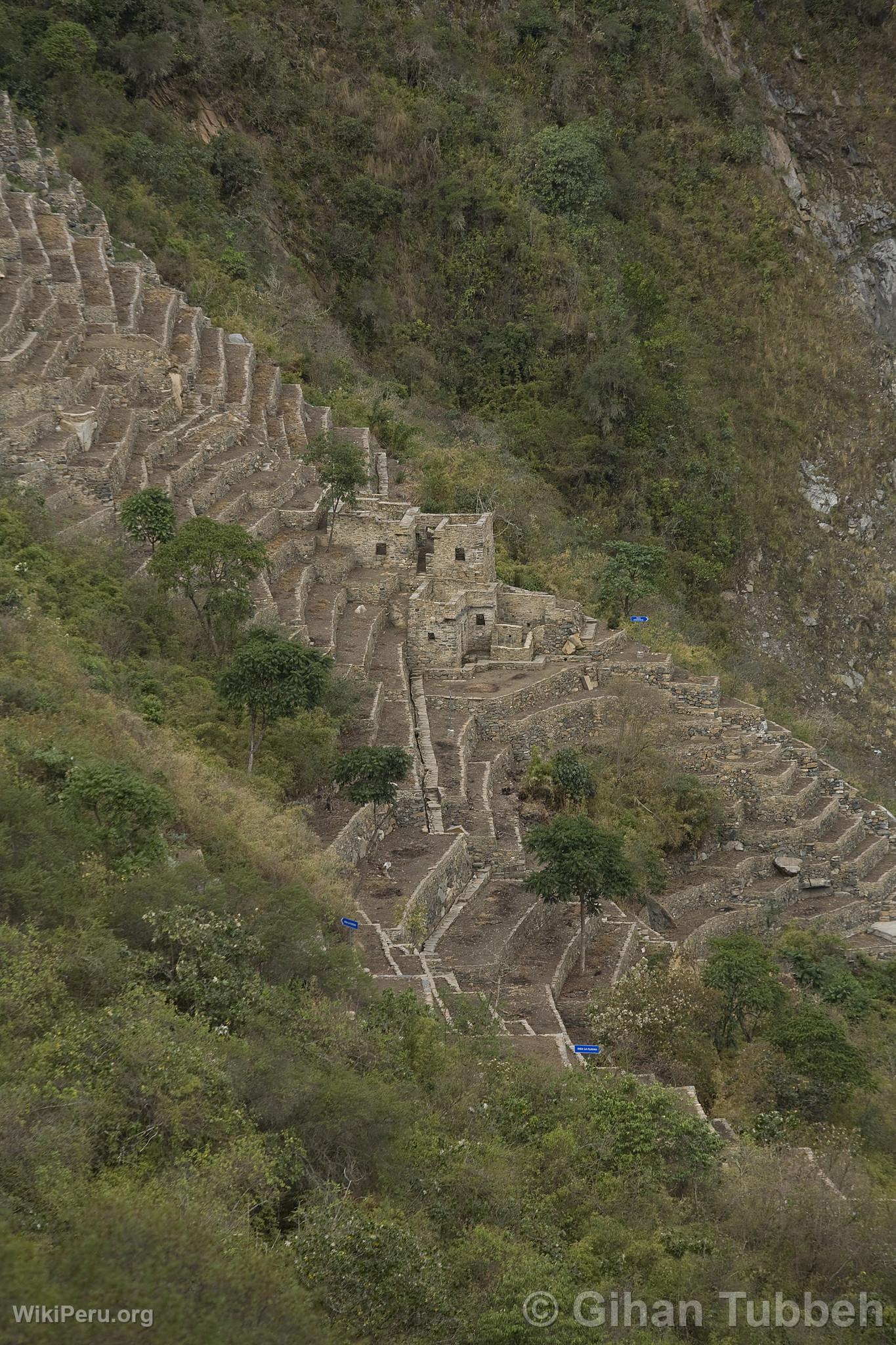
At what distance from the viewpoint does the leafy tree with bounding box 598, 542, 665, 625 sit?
31109 mm

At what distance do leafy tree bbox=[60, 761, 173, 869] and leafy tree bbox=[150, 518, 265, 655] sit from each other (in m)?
8.00

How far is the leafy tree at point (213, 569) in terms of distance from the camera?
21156mm

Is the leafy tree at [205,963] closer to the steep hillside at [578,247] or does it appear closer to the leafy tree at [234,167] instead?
the steep hillside at [578,247]

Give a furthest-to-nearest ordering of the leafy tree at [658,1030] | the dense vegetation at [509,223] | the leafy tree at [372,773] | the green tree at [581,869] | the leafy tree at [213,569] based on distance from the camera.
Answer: the dense vegetation at [509,223], the leafy tree at [213,569], the leafy tree at [372,773], the green tree at [581,869], the leafy tree at [658,1030]

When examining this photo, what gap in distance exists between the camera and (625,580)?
31250mm

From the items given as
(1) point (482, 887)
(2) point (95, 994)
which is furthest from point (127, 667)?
(2) point (95, 994)

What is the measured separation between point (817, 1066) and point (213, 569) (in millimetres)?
11119

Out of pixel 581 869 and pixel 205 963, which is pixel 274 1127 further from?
pixel 581 869

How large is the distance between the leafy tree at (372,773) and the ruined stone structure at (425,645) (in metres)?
0.35

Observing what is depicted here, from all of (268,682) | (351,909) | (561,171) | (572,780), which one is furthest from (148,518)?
(561,171)

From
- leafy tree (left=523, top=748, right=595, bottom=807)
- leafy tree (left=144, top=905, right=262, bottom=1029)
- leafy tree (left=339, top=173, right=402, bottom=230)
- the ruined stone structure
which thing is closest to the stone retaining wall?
the ruined stone structure

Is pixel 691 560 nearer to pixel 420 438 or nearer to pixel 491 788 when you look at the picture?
pixel 420 438

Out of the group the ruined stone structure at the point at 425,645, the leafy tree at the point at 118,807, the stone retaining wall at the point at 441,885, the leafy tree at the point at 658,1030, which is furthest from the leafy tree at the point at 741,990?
the leafy tree at the point at 118,807

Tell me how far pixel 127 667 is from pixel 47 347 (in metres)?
9.89
